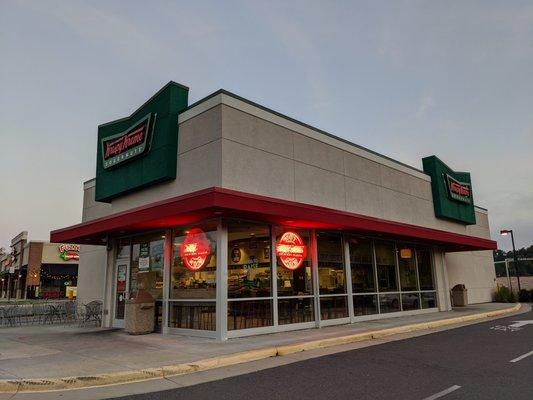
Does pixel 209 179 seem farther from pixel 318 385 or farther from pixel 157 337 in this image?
pixel 318 385

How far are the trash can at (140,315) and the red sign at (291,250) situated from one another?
14.5ft

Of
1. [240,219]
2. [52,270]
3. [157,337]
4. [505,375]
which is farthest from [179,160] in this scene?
[52,270]

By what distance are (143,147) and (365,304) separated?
10.3m

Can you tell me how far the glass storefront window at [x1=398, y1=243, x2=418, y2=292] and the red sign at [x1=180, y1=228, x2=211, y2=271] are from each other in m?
10.5

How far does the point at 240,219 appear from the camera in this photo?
13102 millimetres

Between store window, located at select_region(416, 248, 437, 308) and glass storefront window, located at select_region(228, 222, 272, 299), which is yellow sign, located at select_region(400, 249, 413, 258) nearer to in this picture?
store window, located at select_region(416, 248, 437, 308)

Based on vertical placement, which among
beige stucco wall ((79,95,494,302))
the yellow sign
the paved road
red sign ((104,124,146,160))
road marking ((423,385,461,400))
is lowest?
road marking ((423,385,461,400))

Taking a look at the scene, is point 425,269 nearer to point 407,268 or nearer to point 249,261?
point 407,268

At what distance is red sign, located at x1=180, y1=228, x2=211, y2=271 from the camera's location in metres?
13.0

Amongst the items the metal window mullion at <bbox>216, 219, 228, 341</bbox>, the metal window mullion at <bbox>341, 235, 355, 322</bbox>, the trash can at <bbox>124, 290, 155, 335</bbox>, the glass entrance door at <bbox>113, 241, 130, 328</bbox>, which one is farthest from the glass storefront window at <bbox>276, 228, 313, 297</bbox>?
the glass entrance door at <bbox>113, 241, 130, 328</bbox>

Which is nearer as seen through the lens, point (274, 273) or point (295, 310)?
point (274, 273)

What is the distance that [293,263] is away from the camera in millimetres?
14492

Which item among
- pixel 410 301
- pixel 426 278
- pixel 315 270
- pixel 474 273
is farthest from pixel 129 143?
pixel 474 273

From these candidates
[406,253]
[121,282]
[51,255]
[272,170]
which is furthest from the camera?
[51,255]
